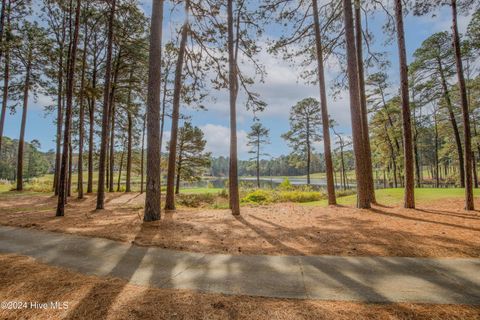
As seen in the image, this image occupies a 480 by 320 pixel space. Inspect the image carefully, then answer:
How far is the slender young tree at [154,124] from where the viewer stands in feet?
Answer: 22.3

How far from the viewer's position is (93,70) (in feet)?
47.0

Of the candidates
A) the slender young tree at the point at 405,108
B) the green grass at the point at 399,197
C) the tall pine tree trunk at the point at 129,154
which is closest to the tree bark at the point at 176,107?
the green grass at the point at 399,197

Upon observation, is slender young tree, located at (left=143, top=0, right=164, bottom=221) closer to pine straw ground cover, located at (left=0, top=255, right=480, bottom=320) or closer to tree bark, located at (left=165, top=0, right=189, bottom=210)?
tree bark, located at (left=165, top=0, right=189, bottom=210)

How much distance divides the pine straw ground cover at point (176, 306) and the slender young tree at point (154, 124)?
399cm

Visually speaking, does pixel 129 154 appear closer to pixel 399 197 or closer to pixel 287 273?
pixel 287 273

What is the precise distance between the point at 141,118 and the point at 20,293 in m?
18.2

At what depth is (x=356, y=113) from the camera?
8156mm

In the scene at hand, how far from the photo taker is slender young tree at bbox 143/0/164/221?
22.3 feet

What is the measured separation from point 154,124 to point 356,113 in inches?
283

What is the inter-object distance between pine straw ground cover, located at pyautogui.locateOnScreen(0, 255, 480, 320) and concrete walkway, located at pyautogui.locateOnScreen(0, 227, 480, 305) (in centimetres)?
15

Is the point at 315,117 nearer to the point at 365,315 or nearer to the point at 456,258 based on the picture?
the point at 456,258

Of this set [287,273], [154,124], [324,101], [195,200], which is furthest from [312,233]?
[195,200]

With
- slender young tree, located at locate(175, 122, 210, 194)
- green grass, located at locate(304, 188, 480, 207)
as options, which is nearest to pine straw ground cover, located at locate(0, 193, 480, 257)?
green grass, located at locate(304, 188, 480, 207)

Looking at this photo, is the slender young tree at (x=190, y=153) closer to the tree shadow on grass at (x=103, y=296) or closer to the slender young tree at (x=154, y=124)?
the slender young tree at (x=154, y=124)
